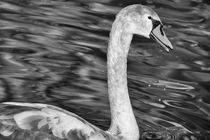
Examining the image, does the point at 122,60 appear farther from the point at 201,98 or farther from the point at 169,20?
the point at 169,20

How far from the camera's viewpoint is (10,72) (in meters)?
9.50

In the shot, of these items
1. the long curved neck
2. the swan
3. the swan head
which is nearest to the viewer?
the swan

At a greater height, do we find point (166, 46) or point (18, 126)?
point (166, 46)

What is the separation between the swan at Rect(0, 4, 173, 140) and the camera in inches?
258

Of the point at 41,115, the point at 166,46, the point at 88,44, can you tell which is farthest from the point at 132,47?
the point at 41,115

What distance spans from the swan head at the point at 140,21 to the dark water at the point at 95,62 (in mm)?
1482

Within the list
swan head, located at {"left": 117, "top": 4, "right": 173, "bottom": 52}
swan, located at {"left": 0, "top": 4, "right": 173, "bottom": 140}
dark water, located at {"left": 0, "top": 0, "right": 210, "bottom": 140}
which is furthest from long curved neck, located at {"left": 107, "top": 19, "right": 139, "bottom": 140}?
dark water, located at {"left": 0, "top": 0, "right": 210, "bottom": 140}

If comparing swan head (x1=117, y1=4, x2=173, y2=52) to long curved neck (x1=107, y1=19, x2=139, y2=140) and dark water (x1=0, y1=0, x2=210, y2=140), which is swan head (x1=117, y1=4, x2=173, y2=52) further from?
dark water (x1=0, y1=0, x2=210, y2=140)

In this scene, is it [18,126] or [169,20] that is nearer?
[18,126]

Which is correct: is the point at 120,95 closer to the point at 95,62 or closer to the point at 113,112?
the point at 113,112

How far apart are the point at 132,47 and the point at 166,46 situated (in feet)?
12.6

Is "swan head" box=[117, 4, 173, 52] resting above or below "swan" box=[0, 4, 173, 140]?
above

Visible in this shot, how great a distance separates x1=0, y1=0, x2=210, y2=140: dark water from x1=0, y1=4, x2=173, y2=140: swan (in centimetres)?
102

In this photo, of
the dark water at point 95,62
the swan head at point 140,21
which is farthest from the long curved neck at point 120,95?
the dark water at point 95,62
